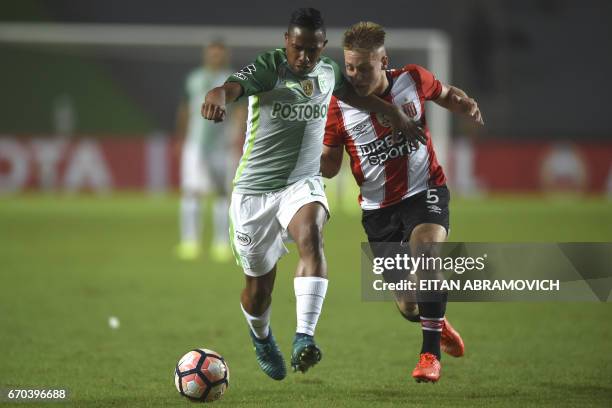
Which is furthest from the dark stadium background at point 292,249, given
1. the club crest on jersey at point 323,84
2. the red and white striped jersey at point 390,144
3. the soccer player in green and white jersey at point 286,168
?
the club crest on jersey at point 323,84

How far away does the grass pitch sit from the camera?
5465 mm

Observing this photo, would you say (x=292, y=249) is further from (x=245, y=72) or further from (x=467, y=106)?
(x=245, y=72)

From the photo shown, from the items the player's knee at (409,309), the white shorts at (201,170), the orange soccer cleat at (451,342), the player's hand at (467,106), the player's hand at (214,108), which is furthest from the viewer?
the white shorts at (201,170)

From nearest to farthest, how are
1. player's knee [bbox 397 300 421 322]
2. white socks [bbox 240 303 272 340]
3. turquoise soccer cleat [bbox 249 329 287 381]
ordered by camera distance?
turquoise soccer cleat [bbox 249 329 287 381] → white socks [bbox 240 303 272 340] → player's knee [bbox 397 300 421 322]

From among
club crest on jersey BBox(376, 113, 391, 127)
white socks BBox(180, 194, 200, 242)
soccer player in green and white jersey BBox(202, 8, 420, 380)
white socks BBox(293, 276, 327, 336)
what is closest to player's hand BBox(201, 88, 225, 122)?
soccer player in green and white jersey BBox(202, 8, 420, 380)

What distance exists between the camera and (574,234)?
14.0 m

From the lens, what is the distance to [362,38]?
5.66 metres

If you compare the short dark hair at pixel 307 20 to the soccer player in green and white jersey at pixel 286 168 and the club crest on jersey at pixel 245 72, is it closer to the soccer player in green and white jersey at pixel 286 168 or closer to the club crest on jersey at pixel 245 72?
the soccer player in green and white jersey at pixel 286 168

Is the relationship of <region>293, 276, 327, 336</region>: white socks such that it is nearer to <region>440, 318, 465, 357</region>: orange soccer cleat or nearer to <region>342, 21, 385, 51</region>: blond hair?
<region>440, 318, 465, 357</region>: orange soccer cleat

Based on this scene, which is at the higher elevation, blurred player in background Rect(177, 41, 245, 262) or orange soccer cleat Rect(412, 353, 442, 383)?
orange soccer cleat Rect(412, 353, 442, 383)

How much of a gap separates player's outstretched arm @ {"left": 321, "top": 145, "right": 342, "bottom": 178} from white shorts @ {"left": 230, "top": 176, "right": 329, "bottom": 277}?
1.80 ft

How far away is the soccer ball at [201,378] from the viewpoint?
521 cm

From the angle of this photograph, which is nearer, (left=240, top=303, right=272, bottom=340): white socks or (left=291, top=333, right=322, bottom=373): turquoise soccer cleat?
(left=291, top=333, right=322, bottom=373): turquoise soccer cleat

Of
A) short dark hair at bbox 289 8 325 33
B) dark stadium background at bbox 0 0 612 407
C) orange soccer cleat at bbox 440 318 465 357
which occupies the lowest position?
dark stadium background at bbox 0 0 612 407
